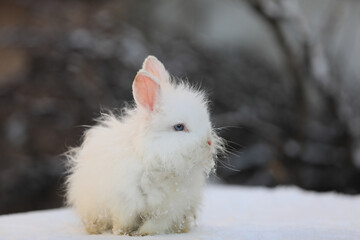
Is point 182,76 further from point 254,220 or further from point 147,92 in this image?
point 147,92

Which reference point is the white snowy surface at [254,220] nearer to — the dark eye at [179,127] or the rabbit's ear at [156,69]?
the dark eye at [179,127]

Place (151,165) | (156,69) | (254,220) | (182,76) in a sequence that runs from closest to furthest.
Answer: (151,165) < (156,69) < (254,220) < (182,76)

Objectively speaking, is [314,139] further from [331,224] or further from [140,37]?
[331,224]

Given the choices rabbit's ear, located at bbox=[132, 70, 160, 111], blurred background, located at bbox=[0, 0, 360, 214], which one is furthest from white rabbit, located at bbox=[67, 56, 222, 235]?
blurred background, located at bbox=[0, 0, 360, 214]

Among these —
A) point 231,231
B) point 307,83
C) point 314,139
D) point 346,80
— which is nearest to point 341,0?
point 346,80

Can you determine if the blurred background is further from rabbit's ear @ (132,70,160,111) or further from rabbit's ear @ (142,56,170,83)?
rabbit's ear @ (132,70,160,111)

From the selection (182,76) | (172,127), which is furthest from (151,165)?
(182,76)

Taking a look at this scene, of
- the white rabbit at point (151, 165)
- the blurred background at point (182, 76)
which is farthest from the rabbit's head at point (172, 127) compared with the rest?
the blurred background at point (182, 76)
